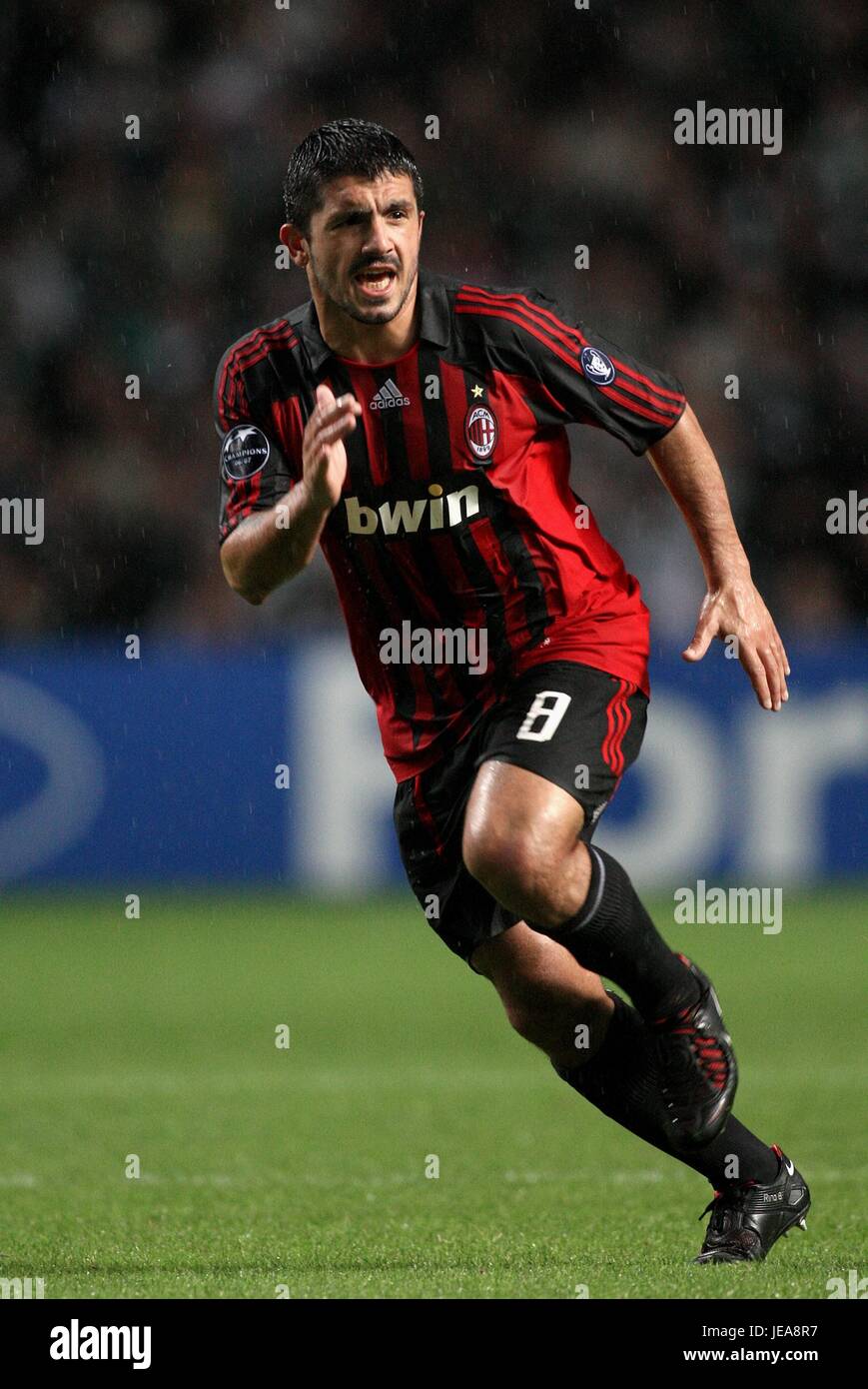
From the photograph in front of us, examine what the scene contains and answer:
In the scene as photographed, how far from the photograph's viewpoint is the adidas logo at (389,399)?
416 centimetres

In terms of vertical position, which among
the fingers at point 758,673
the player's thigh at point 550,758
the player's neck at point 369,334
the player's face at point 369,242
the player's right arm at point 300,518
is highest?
the player's face at point 369,242

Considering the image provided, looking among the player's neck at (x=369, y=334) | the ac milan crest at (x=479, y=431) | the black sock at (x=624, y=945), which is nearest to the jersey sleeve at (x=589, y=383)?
the ac milan crest at (x=479, y=431)

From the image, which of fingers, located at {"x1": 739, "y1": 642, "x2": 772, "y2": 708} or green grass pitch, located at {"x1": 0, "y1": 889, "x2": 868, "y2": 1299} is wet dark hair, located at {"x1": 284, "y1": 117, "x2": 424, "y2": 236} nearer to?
fingers, located at {"x1": 739, "y1": 642, "x2": 772, "y2": 708}

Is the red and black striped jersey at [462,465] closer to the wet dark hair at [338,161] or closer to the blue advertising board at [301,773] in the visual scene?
the wet dark hair at [338,161]

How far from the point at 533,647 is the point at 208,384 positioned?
8.84 metres

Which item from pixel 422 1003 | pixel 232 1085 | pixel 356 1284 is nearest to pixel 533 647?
pixel 356 1284

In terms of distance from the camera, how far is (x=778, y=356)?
41.7ft

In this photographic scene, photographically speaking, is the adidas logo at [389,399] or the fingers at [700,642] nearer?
the fingers at [700,642]

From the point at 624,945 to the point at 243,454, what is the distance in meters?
1.27

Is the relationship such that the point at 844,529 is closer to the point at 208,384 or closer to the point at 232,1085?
the point at 208,384

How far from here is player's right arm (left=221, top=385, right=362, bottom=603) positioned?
3.65 m

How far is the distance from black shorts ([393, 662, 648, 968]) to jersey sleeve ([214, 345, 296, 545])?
2.13 ft

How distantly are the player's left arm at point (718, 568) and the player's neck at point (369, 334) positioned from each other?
0.58 m

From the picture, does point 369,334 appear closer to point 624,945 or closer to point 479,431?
point 479,431
